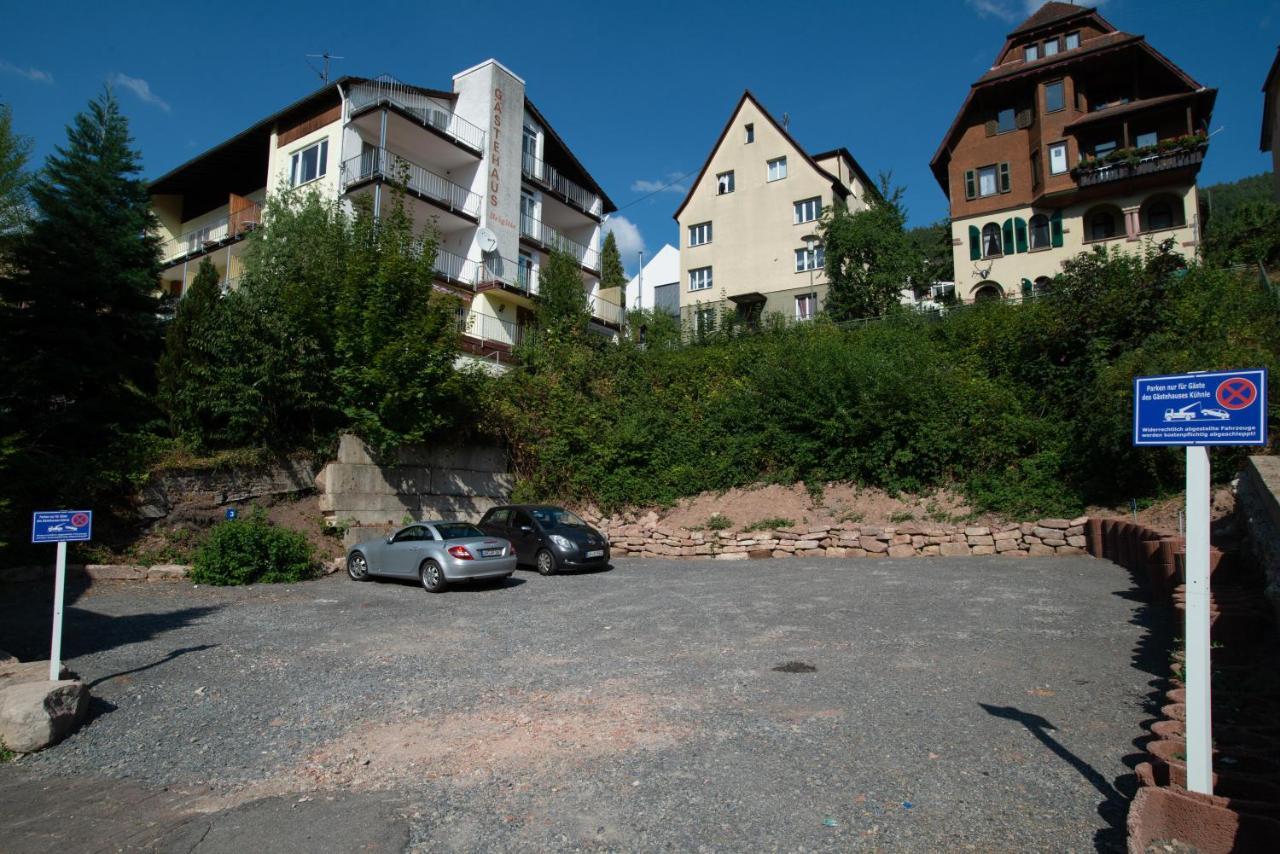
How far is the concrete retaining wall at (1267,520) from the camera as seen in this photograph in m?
6.38

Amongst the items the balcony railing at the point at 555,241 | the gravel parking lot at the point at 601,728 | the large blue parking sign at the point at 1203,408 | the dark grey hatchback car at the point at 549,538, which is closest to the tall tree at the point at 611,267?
the balcony railing at the point at 555,241

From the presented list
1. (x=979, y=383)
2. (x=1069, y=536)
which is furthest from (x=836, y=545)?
(x=979, y=383)

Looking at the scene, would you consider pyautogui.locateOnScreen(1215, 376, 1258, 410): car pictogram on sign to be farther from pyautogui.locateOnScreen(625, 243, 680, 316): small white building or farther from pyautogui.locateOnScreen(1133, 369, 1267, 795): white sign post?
pyautogui.locateOnScreen(625, 243, 680, 316): small white building

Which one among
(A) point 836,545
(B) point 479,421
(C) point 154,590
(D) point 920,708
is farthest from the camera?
(B) point 479,421

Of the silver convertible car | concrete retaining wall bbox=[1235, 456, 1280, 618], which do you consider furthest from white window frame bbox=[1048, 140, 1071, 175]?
the silver convertible car

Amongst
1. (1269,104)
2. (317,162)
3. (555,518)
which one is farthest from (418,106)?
(1269,104)

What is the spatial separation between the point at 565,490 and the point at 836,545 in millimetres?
8853

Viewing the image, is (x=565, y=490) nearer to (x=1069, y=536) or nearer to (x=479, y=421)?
(x=479, y=421)

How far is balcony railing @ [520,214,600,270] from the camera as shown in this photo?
1316 inches

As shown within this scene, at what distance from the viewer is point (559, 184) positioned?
3634 cm

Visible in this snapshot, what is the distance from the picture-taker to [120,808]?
4570 millimetres

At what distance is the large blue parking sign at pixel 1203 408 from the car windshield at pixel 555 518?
13.8 meters

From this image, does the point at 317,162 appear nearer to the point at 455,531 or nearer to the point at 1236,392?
the point at 455,531

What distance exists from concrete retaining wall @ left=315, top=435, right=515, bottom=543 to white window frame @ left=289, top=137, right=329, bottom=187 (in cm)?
1410
